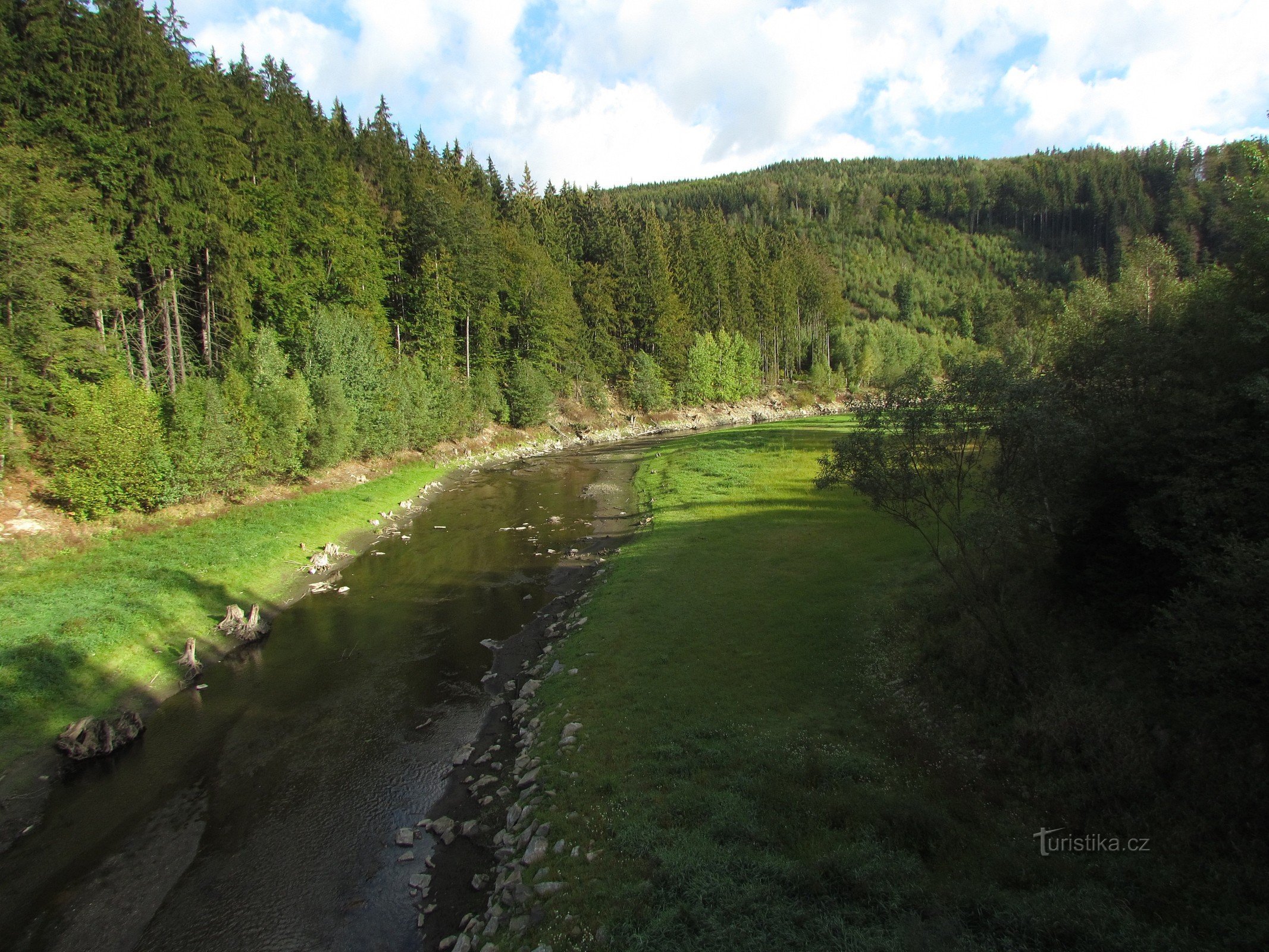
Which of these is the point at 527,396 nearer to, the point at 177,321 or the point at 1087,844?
the point at 177,321

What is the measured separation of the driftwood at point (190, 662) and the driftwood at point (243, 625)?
6.50 feet

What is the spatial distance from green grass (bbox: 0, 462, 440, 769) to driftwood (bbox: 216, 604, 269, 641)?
60 cm

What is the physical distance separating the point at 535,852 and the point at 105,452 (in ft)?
96.0

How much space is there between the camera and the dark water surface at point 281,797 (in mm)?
11062

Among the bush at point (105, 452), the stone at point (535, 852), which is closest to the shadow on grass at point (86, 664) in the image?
the bush at point (105, 452)

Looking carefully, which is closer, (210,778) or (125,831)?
(125,831)

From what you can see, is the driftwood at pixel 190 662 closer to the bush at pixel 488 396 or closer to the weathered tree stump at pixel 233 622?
the weathered tree stump at pixel 233 622

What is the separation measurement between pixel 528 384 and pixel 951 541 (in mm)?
55657

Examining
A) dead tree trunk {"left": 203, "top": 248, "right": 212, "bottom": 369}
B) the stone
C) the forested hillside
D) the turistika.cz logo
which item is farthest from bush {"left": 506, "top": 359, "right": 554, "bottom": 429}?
the turistika.cz logo

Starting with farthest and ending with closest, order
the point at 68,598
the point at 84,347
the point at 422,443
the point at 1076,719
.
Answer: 1. the point at 422,443
2. the point at 84,347
3. the point at 68,598
4. the point at 1076,719

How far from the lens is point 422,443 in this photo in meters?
56.5

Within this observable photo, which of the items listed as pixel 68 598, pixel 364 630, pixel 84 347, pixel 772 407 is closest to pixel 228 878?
pixel 364 630

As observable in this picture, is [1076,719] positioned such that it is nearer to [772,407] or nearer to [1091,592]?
[1091,592]

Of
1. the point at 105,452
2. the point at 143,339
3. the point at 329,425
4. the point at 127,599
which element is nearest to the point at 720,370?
the point at 329,425
